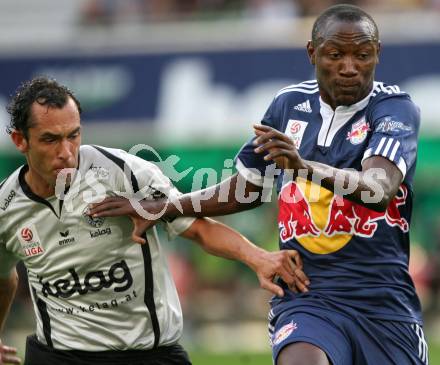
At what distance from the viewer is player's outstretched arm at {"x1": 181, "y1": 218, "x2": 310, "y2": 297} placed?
6.14 meters

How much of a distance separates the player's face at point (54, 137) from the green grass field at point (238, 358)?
7522 mm

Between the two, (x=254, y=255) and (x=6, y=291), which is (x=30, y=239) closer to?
(x=6, y=291)

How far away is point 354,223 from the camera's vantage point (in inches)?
237

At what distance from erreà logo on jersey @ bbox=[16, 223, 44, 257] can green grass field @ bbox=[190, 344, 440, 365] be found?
721 centimetres

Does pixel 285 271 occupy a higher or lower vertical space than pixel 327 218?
lower

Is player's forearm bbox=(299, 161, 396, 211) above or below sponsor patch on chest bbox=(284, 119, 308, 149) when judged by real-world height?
below

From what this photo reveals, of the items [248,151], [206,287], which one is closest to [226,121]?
[206,287]

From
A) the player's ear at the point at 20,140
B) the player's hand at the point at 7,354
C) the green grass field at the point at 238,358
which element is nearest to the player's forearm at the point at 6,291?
the player's hand at the point at 7,354

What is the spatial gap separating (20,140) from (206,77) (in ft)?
36.8

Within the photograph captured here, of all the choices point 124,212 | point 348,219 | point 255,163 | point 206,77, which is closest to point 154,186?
point 124,212

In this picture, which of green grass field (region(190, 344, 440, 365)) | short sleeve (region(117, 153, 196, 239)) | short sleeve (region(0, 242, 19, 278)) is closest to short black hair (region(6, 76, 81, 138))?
short sleeve (region(117, 153, 196, 239))

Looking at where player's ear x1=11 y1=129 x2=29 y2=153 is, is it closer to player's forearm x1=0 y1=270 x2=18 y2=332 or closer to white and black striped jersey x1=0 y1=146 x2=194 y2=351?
white and black striped jersey x1=0 y1=146 x2=194 y2=351

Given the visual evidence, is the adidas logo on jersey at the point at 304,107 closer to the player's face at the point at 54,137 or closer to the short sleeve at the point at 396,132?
the short sleeve at the point at 396,132

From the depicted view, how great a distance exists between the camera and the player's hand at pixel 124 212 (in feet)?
20.8
